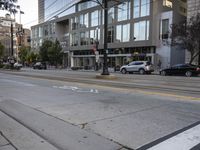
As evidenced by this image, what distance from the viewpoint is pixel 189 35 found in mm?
29031

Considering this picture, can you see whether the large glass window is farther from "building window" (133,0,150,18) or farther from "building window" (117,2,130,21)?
"building window" (133,0,150,18)

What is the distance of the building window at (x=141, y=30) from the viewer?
137 ft

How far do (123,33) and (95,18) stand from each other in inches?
403

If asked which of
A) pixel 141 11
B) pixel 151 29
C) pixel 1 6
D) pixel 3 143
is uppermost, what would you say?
pixel 141 11

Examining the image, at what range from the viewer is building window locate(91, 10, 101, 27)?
52006mm

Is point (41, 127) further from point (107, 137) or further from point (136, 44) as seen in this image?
point (136, 44)

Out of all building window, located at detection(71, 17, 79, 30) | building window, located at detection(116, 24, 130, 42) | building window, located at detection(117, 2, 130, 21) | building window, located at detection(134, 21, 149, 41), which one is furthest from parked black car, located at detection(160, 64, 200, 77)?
building window, located at detection(71, 17, 79, 30)

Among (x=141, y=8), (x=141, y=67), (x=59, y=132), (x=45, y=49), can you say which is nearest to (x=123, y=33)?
(x=141, y=8)

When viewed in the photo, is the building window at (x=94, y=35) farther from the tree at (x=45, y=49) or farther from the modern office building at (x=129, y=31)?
the tree at (x=45, y=49)

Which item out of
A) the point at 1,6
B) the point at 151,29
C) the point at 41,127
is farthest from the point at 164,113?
the point at 151,29

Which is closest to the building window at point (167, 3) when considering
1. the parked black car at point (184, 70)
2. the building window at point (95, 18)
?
the building window at point (95, 18)

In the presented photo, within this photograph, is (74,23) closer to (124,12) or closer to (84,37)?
(84,37)

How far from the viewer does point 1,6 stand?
677 cm

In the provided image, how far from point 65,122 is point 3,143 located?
1576 millimetres
